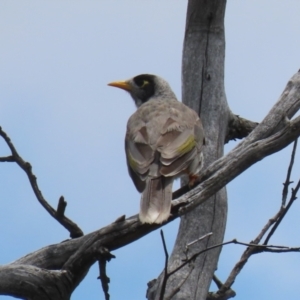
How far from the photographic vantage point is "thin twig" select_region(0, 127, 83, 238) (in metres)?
5.27

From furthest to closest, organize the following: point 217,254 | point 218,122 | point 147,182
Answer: point 218,122, point 217,254, point 147,182

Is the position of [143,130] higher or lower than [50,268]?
higher

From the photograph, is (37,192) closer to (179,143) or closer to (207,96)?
(179,143)

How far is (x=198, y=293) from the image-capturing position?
6.34m

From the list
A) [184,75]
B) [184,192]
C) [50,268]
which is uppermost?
[184,75]

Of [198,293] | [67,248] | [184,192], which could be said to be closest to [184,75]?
[184,192]

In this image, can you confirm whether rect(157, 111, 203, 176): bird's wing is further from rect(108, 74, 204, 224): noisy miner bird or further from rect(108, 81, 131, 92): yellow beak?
rect(108, 81, 131, 92): yellow beak

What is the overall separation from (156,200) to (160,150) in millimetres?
843

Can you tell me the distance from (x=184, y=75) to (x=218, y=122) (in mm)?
590

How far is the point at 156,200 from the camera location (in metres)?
5.62

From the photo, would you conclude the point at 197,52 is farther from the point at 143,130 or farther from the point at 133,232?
the point at 133,232

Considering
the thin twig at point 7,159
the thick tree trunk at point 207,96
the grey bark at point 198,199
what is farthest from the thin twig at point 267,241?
the thin twig at point 7,159

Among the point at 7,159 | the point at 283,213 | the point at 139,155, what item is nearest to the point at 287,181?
the point at 283,213

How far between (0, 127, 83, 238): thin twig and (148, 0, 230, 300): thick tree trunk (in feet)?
4.44
